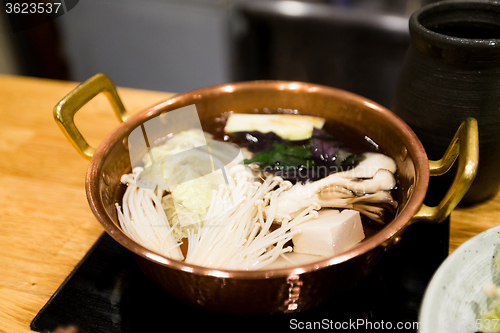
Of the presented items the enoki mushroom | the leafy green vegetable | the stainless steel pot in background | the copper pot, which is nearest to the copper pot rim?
the copper pot

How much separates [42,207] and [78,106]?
1.26ft

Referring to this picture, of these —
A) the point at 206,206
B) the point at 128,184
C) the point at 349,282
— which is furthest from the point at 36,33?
the point at 349,282

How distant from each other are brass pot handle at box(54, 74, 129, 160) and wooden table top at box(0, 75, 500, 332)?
0.25 metres

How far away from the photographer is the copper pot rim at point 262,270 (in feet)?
2.17

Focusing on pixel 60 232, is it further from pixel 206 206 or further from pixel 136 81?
pixel 136 81

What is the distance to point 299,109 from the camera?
1.26 m

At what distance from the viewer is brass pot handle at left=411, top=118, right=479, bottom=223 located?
2.41 feet

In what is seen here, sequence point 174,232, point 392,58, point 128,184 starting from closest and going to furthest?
point 174,232
point 128,184
point 392,58

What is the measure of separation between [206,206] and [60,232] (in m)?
0.47

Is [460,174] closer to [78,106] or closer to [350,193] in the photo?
[350,193]

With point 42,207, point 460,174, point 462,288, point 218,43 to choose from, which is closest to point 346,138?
point 460,174

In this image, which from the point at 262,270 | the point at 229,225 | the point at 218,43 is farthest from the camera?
the point at 218,43

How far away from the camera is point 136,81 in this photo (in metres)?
3.52

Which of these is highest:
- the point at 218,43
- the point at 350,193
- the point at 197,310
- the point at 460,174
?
the point at 460,174
